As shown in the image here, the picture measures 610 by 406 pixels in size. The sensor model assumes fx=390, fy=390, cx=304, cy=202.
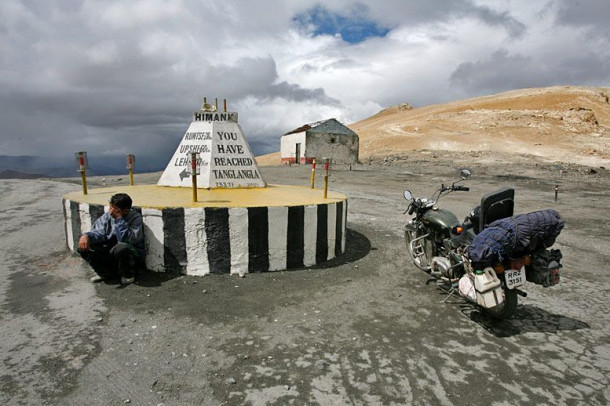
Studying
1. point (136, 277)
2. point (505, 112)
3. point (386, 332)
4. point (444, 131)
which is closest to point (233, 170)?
point (136, 277)

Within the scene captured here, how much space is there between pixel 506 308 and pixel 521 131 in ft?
144

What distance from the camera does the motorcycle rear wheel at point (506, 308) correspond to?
3654mm

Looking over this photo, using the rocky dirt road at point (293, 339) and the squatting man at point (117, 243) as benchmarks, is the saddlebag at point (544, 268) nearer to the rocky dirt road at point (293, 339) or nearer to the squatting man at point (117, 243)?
the rocky dirt road at point (293, 339)

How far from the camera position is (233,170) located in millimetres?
7219

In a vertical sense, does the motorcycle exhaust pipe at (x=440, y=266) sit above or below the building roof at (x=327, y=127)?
below

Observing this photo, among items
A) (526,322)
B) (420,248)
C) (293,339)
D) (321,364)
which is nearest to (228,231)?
(293,339)

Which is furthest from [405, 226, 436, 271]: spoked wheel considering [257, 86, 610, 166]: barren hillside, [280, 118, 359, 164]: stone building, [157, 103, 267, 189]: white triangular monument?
[257, 86, 610, 166]: barren hillside

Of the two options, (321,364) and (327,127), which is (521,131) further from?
(321,364)

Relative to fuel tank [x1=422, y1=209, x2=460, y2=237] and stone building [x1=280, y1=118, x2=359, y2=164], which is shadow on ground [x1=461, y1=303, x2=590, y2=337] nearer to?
fuel tank [x1=422, y1=209, x2=460, y2=237]

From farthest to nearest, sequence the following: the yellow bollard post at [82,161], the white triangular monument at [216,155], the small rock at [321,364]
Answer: the white triangular monument at [216,155], the yellow bollard post at [82,161], the small rock at [321,364]

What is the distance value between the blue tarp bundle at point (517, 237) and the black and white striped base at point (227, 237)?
7.31ft

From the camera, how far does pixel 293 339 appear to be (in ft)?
10.9

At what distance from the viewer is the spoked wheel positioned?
5184 mm

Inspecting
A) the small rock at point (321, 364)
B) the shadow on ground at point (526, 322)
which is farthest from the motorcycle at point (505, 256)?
the small rock at point (321, 364)
